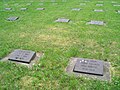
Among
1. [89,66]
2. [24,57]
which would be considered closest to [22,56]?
[24,57]

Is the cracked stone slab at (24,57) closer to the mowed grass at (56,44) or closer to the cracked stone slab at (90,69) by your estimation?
the mowed grass at (56,44)

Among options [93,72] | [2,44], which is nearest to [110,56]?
[93,72]

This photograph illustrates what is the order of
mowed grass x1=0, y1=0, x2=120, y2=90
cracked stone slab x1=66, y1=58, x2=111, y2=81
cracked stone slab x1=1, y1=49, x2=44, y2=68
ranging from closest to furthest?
mowed grass x1=0, y1=0, x2=120, y2=90, cracked stone slab x1=66, y1=58, x2=111, y2=81, cracked stone slab x1=1, y1=49, x2=44, y2=68

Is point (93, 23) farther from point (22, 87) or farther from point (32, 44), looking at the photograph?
point (22, 87)

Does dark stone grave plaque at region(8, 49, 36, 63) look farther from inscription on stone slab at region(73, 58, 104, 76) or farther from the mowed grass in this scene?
inscription on stone slab at region(73, 58, 104, 76)

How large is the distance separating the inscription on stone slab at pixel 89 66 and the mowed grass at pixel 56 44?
21 centimetres

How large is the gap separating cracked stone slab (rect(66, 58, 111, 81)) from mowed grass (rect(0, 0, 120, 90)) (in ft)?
0.35

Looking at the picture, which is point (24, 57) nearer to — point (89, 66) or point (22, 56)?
point (22, 56)

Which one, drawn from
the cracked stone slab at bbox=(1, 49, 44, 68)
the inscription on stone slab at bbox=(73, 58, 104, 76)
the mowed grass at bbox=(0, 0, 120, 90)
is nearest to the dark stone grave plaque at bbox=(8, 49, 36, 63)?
the cracked stone slab at bbox=(1, 49, 44, 68)

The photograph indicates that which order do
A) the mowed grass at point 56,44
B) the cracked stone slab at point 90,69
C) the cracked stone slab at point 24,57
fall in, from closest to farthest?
the mowed grass at point 56,44
the cracked stone slab at point 90,69
the cracked stone slab at point 24,57

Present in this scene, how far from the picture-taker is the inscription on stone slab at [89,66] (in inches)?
132

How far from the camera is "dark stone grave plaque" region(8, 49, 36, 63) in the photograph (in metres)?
3.79

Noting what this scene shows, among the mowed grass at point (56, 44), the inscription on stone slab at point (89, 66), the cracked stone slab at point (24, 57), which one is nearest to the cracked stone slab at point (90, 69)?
the inscription on stone slab at point (89, 66)

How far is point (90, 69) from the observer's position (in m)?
3.42
